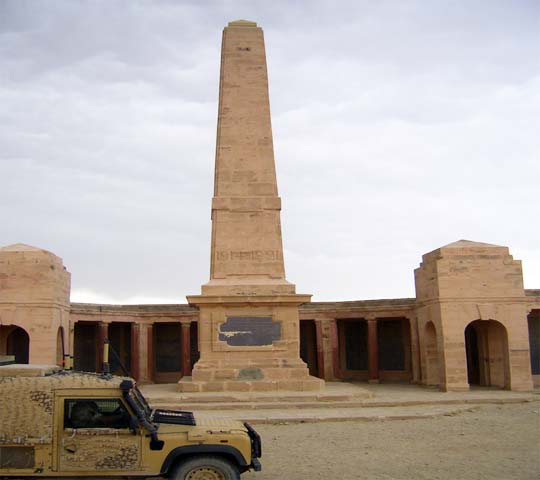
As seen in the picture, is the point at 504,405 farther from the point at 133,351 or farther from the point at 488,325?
the point at 133,351

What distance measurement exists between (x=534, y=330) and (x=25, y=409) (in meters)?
22.6

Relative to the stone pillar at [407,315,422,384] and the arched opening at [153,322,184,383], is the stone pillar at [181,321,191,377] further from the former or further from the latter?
the stone pillar at [407,315,422,384]

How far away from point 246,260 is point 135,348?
10110 millimetres

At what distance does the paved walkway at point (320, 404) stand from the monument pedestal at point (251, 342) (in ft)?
2.55

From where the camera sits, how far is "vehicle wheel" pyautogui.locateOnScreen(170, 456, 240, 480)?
7059mm

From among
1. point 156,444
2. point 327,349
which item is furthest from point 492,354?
point 156,444

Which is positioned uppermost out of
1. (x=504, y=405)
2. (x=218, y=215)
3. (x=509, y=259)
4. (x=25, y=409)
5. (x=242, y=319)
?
(x=218, y=215)

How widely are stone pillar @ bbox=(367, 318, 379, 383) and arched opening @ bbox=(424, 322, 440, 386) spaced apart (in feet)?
12.7

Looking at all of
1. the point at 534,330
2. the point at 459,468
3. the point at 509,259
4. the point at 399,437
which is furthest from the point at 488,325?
the point at 459,468

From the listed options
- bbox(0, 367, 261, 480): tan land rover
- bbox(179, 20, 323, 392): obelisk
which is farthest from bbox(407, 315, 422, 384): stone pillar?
bbox(0, 367, 261, 480): tan land rover

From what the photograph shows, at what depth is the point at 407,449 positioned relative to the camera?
10.6 m

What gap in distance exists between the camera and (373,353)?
2572cm

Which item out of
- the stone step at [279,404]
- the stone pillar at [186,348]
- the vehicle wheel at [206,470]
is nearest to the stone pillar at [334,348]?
the stone pillar at [186,348]

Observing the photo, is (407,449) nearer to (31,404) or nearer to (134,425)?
(134,425)
